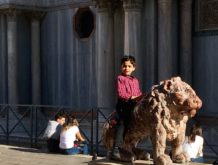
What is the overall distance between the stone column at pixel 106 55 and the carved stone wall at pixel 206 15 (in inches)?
110

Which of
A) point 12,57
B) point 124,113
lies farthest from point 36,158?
point 12,57

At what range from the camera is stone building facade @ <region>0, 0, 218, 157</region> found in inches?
722

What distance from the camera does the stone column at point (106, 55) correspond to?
19812 millimetres

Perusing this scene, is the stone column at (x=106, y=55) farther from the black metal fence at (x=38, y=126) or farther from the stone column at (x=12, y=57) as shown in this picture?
the stone column at (x=12, y=57)

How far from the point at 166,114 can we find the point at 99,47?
1129 cm

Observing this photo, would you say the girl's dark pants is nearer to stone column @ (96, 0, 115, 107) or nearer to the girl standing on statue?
the girl standing on statue

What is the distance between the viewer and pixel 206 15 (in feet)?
60.5

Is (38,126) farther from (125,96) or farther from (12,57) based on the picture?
(125,96)

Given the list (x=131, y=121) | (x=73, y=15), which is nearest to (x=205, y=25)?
(x=73, y=15)

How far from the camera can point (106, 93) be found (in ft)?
65.2

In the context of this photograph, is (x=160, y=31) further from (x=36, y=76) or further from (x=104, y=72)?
(x=36, y=76)

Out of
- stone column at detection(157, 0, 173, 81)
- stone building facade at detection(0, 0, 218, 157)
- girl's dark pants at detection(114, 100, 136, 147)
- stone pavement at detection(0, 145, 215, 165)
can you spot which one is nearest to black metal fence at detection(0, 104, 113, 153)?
stone pavement at detection(0, 145, 215, 165)

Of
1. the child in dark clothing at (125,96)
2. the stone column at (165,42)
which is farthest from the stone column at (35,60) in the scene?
the child in dark clothing at (125,96)

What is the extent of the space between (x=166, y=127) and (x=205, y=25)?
32.9 feet
